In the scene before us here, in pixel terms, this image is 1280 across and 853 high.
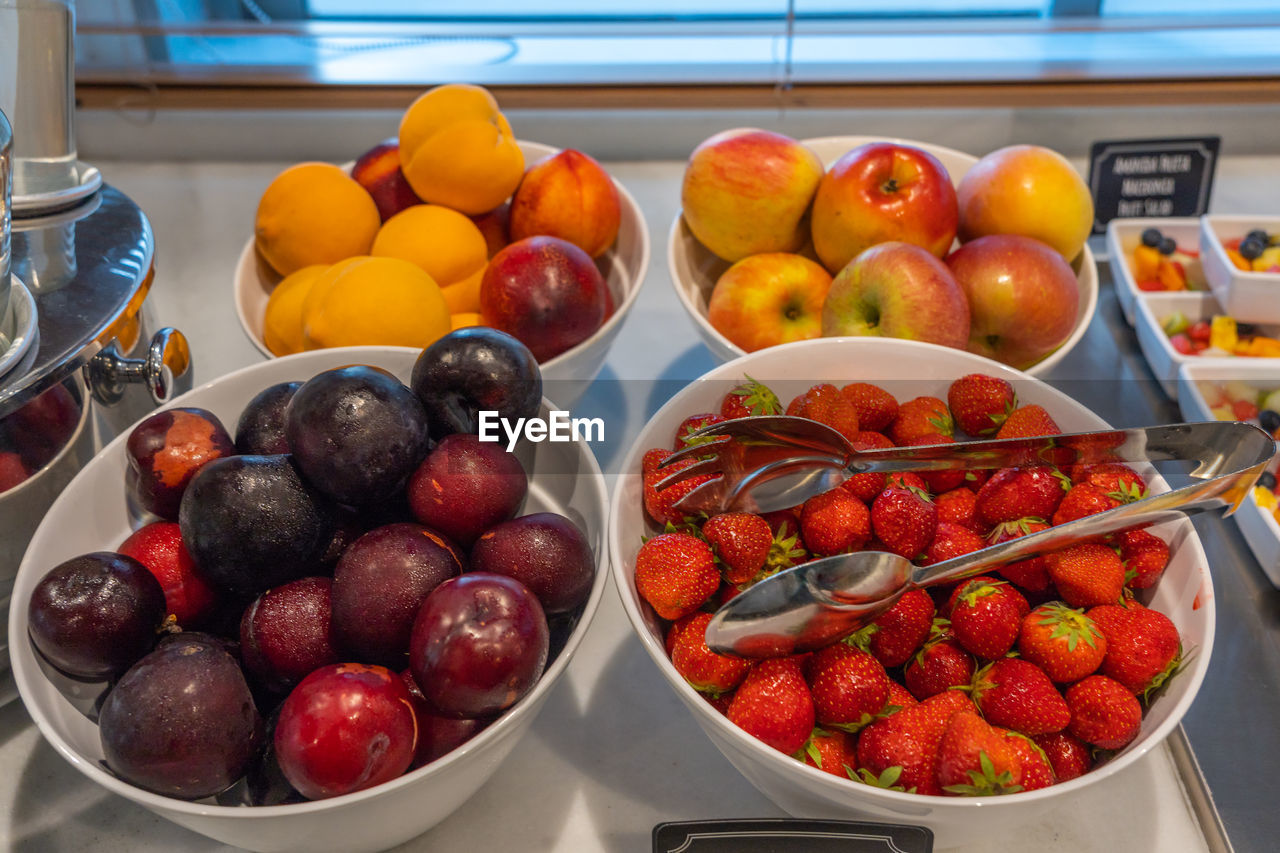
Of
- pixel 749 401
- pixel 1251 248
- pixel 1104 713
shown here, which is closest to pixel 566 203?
pixel 749 401

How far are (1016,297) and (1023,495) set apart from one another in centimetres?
27

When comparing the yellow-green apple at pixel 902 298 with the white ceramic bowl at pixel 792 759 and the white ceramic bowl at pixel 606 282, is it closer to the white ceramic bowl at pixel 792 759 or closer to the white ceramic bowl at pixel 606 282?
the white ceramic bowl at pixel 792 759

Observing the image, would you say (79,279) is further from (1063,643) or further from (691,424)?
(1063,643)

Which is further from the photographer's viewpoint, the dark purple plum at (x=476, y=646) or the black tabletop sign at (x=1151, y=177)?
the black tabletop sign at (x=1151, y=177)

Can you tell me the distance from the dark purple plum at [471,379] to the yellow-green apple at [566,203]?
0.32 metres

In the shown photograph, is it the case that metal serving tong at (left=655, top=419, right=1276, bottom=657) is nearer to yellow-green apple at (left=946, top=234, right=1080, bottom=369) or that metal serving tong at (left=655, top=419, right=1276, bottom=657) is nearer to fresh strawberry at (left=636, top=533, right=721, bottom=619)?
fresh strawberry at (left=636, top=533, right=721, bottom=619)

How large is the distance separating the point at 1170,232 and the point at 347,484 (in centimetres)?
99

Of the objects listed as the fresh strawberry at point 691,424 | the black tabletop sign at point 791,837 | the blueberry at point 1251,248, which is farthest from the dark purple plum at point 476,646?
the blueberry at point 1251,248

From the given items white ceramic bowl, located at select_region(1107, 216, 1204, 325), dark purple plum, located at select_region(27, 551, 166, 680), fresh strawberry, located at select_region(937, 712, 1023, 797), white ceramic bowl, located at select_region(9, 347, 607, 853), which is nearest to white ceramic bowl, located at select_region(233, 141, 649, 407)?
white ceramic bowl, located at select_region(9, 347, 607, 853)

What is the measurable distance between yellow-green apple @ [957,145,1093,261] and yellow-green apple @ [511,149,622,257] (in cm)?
36

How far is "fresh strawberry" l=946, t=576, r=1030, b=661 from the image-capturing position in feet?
1.96

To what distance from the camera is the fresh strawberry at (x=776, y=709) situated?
56 cm

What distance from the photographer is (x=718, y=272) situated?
1.03 m

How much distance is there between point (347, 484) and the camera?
59cm
